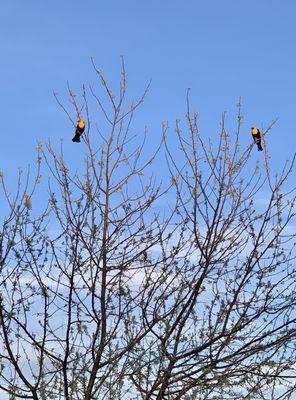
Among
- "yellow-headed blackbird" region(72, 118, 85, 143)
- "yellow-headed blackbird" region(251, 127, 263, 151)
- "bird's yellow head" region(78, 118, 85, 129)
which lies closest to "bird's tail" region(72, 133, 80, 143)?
"yellow-headed blackbird" region(72, 118, 85, 143)

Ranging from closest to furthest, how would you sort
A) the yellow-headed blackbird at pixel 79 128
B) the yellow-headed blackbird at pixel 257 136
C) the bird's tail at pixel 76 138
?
the yellow-headed blackbird at pixel 257 136, the yellow-headed blackbird at pixel 79 128, the bird's tail at pixel 76 138

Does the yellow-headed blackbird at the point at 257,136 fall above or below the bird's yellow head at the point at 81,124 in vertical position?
below

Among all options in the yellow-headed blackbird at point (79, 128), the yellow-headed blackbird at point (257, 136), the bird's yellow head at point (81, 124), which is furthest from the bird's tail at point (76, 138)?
the yellow-headed blackbird at point (257, 136)

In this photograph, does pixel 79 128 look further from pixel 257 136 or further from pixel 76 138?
pixel 257 136

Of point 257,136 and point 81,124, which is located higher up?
point 81,124

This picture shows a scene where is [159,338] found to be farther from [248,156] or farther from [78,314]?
[248,156]

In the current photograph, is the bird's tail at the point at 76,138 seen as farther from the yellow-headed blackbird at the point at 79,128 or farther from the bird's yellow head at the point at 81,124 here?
the bird's yellow head at the point at 81,124

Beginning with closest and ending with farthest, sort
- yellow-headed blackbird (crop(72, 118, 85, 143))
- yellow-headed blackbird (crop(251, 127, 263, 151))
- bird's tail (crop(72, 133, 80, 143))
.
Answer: yellow-headed blackbird (crop(251, 127, 263, 151)) → yellow-headed blackbird (crop(72, 118, 85, 143)) → bird's tail (crop(72, 133, 80, 143))

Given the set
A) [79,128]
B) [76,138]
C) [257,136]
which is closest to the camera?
[79,128]

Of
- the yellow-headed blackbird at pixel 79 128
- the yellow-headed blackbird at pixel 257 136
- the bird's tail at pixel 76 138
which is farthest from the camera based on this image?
the bird's tail at pixel 76 138

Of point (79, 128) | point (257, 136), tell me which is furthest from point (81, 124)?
point (257, 136)

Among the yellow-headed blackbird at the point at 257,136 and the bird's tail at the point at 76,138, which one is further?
the bird's tail at the point at 76,138

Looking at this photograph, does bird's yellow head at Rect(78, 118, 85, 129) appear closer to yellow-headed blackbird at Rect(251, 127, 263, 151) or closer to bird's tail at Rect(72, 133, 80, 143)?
bird's tail at Rect(72, 133, 80, 143)

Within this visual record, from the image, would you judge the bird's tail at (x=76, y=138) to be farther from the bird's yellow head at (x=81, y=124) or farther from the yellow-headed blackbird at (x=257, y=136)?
the yellow-headed blackbird at (x=257, y=136)
